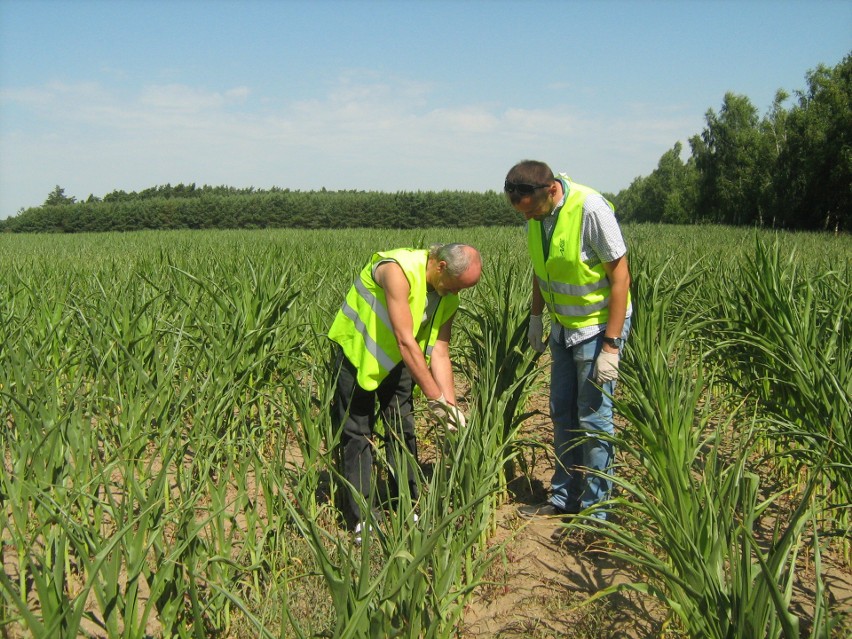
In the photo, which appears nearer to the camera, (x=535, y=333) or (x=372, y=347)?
(x=372, y=347)

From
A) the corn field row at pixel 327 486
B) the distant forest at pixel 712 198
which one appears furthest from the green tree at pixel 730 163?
the corn field row at pixel 327 486

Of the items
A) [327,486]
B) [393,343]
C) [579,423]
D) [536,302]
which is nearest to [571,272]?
[536,302]

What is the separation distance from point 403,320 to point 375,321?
0.19 m

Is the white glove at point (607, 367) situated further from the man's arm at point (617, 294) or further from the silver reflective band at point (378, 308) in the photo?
the silver reflective band at point (378, 308)

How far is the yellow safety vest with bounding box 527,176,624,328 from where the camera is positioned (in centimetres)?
287

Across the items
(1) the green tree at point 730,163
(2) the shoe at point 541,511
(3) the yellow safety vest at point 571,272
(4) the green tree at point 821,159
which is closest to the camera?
(3) the yellow safety vest at point 571,272

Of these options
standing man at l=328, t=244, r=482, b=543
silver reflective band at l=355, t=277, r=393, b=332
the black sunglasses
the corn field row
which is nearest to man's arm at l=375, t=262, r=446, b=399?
standing man at l=328, t=244, r=482, b=543

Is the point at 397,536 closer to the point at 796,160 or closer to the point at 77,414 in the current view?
the point at 77,414

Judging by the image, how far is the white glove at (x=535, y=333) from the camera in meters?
3.27

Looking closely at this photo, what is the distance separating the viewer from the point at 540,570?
2732 mm

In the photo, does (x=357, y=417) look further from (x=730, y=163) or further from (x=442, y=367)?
(x=730, y=163)

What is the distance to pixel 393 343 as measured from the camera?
292 cm

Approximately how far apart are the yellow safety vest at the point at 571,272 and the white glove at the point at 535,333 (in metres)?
0.19

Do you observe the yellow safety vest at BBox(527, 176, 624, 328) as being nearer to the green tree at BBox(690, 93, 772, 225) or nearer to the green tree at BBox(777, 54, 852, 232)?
the green tree at BBox(777, 54, 852, 232)
